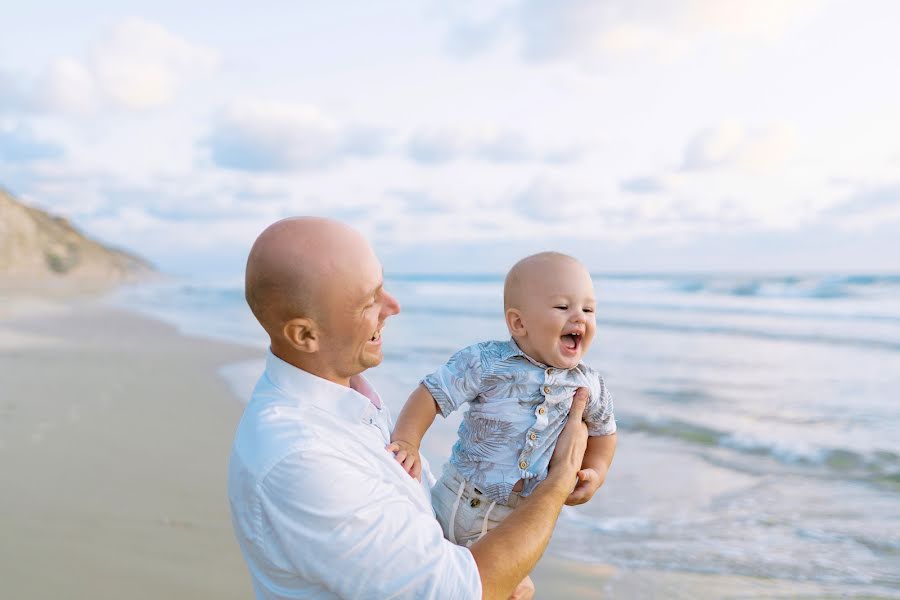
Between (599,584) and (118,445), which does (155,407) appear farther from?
(599,584)

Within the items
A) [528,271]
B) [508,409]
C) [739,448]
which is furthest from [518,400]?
[739,448]

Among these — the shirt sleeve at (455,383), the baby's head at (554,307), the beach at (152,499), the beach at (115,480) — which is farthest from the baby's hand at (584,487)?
the beach at (115,480)

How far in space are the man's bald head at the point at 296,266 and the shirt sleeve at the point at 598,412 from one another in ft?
4.03

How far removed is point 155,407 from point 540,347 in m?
6.09

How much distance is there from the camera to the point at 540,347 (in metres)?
2.73

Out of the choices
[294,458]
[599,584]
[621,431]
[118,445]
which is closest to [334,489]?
[294,458]

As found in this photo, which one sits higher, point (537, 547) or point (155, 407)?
point (537, 547)

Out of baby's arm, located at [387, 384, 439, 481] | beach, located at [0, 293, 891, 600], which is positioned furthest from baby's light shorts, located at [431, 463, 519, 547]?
beach, located at [0, 293, 891, 600]

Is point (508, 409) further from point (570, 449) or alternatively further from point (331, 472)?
point (331, 472)

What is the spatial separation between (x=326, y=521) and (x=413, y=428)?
101cm

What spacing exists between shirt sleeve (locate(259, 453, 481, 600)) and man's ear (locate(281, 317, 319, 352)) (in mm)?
314

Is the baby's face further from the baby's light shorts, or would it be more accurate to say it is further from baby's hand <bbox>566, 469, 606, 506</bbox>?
the baby's light shorts

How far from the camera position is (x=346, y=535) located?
1614 mm

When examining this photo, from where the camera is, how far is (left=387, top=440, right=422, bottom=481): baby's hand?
223 centimetres
